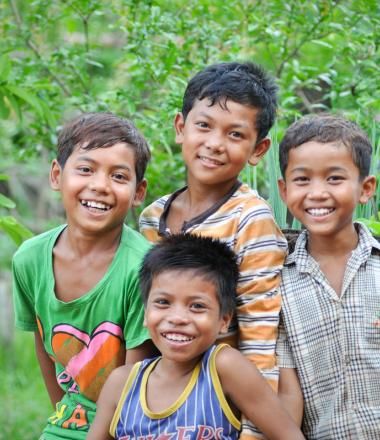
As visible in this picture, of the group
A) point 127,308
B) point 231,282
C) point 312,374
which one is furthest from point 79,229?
point 312,374

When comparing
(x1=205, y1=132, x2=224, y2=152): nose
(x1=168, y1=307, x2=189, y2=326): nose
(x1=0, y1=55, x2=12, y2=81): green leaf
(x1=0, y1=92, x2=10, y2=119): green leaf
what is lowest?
(x1=168, y1=307, x2=189, y2=326): nose

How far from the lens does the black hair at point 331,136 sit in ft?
9.55

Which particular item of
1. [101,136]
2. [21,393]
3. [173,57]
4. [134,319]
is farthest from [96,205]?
[21,393]

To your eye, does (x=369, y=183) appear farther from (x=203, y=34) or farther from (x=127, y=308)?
(x=203, y=34)

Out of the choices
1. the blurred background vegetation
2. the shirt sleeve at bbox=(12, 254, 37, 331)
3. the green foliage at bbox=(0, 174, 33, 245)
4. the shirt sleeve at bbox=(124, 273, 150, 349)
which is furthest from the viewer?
the blurred background vegetation

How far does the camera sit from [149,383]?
2805 millimetres

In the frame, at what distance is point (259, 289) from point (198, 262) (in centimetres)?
22

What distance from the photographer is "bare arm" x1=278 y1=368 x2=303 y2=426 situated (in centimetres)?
284

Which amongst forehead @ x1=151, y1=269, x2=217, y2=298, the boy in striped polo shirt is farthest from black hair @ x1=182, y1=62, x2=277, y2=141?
forehead @ x1=151, y1=269, x2=217, y2=298

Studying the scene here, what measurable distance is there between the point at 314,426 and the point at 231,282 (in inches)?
20.1

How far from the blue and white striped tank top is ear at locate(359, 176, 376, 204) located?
65 centimetres

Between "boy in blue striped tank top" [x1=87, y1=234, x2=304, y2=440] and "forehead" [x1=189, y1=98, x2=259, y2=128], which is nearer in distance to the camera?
"boy in blue striped tank top" [x1=87, y1=234, x2=304, y2=440]

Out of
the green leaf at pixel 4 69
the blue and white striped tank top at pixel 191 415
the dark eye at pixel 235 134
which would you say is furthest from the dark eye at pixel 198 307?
the green leaf at pixel 4 69

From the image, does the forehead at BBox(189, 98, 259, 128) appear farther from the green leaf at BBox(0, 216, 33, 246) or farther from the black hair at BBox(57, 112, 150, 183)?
the green leaf at BBox(0, 216, 33, 246)
